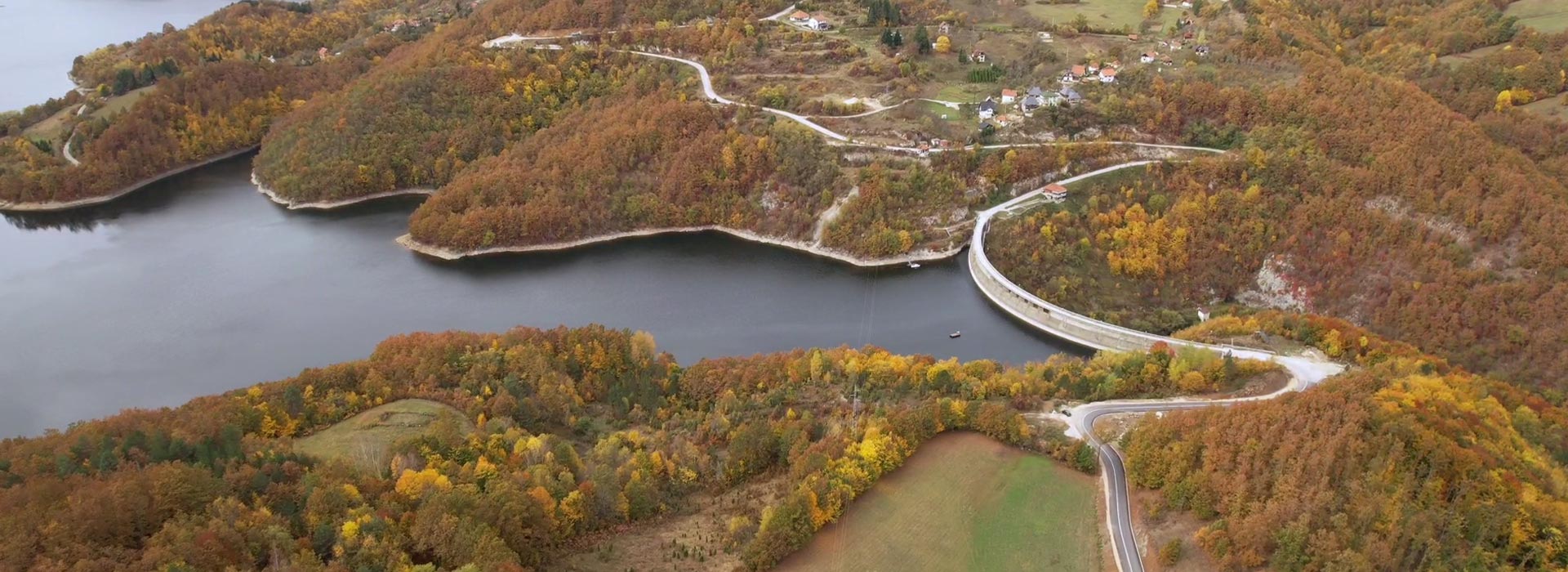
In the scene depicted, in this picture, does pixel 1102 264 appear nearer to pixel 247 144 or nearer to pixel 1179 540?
pixel 1179 540

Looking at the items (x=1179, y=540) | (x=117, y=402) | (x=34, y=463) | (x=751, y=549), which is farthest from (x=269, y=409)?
(x=1179, y=540)

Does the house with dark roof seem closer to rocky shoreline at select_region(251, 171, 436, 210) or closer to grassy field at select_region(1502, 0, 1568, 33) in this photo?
rocky shoreline at select_region(251, 171, 436, 210)

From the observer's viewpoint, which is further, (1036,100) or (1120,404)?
(1036,100)

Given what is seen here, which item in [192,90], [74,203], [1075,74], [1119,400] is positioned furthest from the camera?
[192,90]

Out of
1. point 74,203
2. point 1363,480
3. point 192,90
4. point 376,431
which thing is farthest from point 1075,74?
point 74,203

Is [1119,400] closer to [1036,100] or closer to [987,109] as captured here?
[987,109]

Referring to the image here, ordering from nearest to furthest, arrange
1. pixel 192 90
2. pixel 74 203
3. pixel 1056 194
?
pixel 1056 194, pixel 74 203, pixel 192 90

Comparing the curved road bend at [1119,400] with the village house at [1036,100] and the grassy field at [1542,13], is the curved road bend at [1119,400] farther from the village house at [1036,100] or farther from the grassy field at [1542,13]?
the grassy field at [1542,13]
